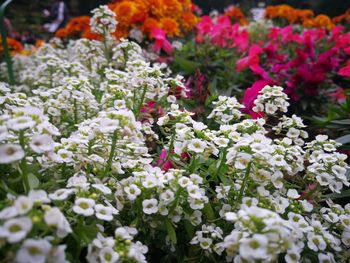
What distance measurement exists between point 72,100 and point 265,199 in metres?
0.66

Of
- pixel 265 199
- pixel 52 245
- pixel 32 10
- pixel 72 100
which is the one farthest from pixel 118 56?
pixel 32 10

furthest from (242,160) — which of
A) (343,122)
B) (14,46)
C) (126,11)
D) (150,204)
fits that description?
(14,46)

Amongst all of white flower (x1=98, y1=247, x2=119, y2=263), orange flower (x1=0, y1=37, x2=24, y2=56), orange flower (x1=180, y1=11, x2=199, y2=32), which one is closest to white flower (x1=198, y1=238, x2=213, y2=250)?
white flower (x1=98, y1=247, x2=119, y2=263)

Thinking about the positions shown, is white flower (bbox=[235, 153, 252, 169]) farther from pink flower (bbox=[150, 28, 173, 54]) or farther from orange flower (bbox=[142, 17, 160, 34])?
orange flower (bbox=[142, 17, 160, 34])

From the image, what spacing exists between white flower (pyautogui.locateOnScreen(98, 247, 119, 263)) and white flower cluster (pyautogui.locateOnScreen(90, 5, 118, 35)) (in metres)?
1.06

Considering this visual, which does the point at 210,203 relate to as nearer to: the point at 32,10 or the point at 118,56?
the point at 118,56

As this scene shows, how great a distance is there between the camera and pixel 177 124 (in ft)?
2.83

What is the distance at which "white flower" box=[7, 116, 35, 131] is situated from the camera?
567 mm

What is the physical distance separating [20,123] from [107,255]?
0.86 ft

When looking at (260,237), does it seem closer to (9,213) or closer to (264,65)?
(9,213)

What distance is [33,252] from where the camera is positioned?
0.50 metres

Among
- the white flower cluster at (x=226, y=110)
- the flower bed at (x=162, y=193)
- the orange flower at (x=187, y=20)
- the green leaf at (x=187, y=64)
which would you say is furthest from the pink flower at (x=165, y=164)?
the orange flower at (x=187, y=20)

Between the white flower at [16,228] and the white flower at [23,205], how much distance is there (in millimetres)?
11

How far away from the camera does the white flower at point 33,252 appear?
49cm
